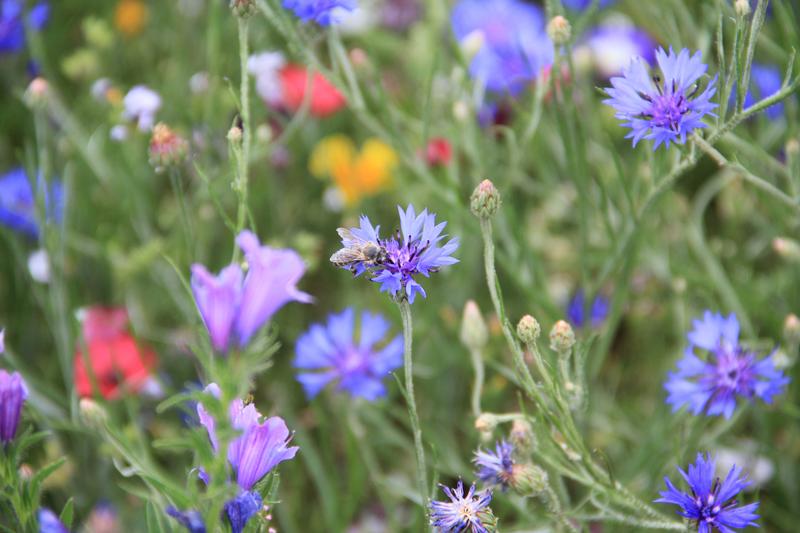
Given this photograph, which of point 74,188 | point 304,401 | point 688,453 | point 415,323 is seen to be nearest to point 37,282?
point 74,188

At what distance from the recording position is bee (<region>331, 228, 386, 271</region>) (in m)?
0.69

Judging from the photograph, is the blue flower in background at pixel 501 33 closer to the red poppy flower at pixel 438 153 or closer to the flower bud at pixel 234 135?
the red poppy flower at pixel 438 153

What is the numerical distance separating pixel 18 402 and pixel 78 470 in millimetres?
459

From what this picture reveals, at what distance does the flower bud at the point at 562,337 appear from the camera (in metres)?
0.76

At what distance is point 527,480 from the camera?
0.75 m

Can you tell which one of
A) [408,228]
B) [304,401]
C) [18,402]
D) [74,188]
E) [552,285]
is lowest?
[304,401]

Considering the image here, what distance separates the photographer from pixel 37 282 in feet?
4.20

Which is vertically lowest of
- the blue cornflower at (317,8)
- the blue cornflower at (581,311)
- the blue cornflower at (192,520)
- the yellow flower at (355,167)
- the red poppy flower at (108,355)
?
the red poppy flower at (108,355)

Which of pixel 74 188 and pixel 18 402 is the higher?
pixel 18 402

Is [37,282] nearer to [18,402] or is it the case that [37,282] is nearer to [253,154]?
[253,154]

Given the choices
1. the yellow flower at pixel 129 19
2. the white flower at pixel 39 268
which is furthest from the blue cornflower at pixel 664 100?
the yellow flower at pixel 129 19

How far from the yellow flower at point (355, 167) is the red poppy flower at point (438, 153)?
92mm

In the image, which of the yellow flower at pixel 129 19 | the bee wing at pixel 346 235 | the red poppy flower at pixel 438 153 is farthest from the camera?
the yellow flower at pixel 129 19

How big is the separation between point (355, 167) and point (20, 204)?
48 centimetres
